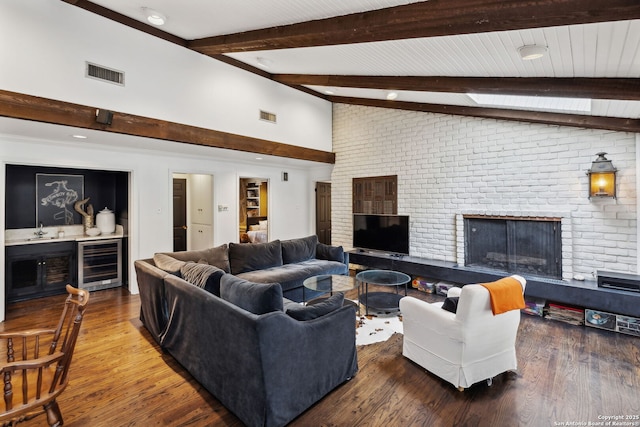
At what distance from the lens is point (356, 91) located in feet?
18.0

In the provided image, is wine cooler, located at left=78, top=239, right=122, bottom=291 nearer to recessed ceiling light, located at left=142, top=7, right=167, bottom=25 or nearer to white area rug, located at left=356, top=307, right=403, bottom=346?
recessed ceiling light, located at left=142, top=7, right=167, bottom=25

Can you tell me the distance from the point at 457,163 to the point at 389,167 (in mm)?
1281

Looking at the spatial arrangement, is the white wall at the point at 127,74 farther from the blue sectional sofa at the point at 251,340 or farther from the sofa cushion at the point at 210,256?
the blue sectional sofa at the point at 251,340

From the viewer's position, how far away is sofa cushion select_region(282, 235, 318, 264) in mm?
5211

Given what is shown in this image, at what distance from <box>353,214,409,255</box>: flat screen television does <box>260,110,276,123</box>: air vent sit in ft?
8.03

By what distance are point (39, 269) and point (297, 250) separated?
3953 millimetres

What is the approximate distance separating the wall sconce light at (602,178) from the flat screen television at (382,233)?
2556 mm

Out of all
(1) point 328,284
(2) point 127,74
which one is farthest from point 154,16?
(1) point 328,284

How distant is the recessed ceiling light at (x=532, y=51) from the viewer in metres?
2.32

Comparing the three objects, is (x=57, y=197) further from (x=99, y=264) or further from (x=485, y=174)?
(x=485, y=174)

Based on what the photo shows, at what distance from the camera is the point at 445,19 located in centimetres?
205

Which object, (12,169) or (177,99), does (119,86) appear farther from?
Result: (12,169)

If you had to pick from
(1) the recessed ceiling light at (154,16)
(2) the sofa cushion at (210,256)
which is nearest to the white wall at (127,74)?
(1) the recessed ceiling light at (154,16)

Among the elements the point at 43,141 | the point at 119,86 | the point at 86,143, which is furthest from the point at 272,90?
the point at 43,141
